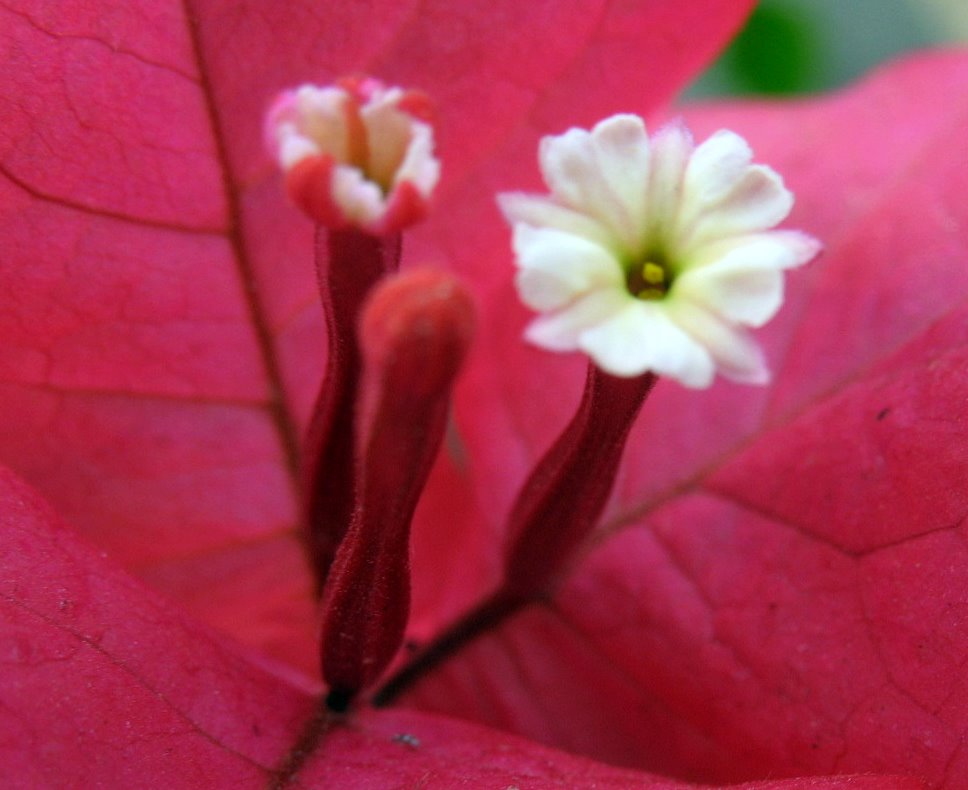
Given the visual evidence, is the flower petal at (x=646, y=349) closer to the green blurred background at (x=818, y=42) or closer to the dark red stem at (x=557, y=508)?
the dark red stem at (x=557, y=508)

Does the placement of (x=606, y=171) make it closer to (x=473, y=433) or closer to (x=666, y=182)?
(x=666, y=182)

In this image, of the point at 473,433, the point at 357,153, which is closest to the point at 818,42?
the point at 473,433

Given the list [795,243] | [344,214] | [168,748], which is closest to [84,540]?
[168,748]

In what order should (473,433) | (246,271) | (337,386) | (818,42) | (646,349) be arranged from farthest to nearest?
1. (818,42)
2. (473,433)
3. (246,271)
4. (337,386)
5. (646,349)

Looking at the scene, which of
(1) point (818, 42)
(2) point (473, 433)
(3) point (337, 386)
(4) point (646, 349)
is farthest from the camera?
(1) point (818, 42)

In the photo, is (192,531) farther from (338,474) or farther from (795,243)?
(795,243)

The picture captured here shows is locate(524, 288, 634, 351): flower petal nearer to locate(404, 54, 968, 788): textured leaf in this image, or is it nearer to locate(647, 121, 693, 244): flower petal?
locate(647, 121, 693, 244): flower petal

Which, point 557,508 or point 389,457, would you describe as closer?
point 389,457
